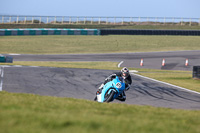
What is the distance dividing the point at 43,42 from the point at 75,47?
18.7 feet

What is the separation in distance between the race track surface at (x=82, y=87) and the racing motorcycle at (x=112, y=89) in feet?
7.37

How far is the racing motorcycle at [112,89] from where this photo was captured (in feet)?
39.8

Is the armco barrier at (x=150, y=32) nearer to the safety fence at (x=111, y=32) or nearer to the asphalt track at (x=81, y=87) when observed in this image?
the safety fence at (x=111, y=32)

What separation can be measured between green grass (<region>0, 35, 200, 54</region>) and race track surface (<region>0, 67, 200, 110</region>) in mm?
22587

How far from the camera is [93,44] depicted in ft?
169

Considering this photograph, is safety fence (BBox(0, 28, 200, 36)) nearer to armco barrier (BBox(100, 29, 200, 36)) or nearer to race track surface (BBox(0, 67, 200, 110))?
armco barrier (BBox(100, 29, 200, 36))

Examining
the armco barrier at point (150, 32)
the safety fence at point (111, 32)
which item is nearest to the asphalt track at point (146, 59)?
the armco barrier at point (150, 32)

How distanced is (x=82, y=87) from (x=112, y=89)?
229 inches

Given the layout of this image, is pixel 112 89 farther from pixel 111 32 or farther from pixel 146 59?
pixel 111 32

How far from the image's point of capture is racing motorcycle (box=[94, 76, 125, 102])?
39.8ft

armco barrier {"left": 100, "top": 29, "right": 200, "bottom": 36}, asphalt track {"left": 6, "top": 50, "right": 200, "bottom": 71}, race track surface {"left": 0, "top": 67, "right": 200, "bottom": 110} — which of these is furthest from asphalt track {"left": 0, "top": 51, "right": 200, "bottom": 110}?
armco barrier {"left": 100, "top": 29, "right": 200, "bottom": 36}

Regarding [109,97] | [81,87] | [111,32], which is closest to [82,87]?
[81,87]

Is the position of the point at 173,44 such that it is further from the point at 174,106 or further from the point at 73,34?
the point at 174,106

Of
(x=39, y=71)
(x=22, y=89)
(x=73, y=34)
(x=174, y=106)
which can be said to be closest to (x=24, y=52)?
(x=73, y=34)
